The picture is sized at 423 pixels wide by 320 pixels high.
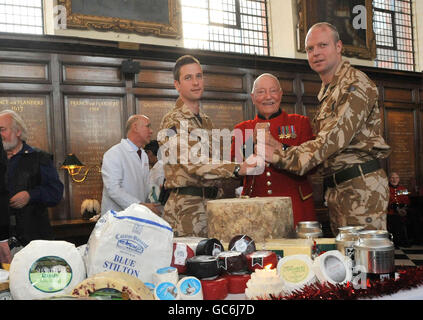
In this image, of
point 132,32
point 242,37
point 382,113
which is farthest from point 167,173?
point 382,113

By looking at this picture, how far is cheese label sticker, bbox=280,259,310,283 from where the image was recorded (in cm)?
126

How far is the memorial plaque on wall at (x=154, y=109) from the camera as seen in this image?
630 cm

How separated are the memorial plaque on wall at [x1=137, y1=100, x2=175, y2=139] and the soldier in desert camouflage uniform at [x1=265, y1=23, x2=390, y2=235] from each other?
13.7 ft

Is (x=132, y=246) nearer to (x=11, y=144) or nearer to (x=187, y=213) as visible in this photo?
(x=187, y=213)

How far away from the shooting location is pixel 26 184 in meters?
3.13

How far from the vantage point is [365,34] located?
8477 mm

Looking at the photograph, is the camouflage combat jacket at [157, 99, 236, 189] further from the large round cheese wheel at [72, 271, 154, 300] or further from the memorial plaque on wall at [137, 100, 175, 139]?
the memorial plaque on wall at [137, 100, 175, 139]

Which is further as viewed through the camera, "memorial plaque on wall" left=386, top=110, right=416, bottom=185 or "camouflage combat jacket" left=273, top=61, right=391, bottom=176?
"memorial plaque on wall" left=386, top=110, right=416, bottom=185

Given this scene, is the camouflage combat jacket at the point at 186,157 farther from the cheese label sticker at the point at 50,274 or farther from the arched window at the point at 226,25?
the arched window at the point at 226,25

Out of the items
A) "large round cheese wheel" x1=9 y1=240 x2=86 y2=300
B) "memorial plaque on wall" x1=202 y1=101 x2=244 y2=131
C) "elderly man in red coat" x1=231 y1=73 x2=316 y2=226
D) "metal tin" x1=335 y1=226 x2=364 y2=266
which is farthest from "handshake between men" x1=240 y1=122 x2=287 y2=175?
"memorial plaque on wall" x1=202 y1=101 x2=244 y2=131

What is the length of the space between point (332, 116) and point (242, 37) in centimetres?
583

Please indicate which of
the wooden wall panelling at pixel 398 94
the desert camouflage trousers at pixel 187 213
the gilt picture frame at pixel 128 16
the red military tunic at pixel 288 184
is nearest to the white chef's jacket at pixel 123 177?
the desert camouflage trousers at pixel 187 213
